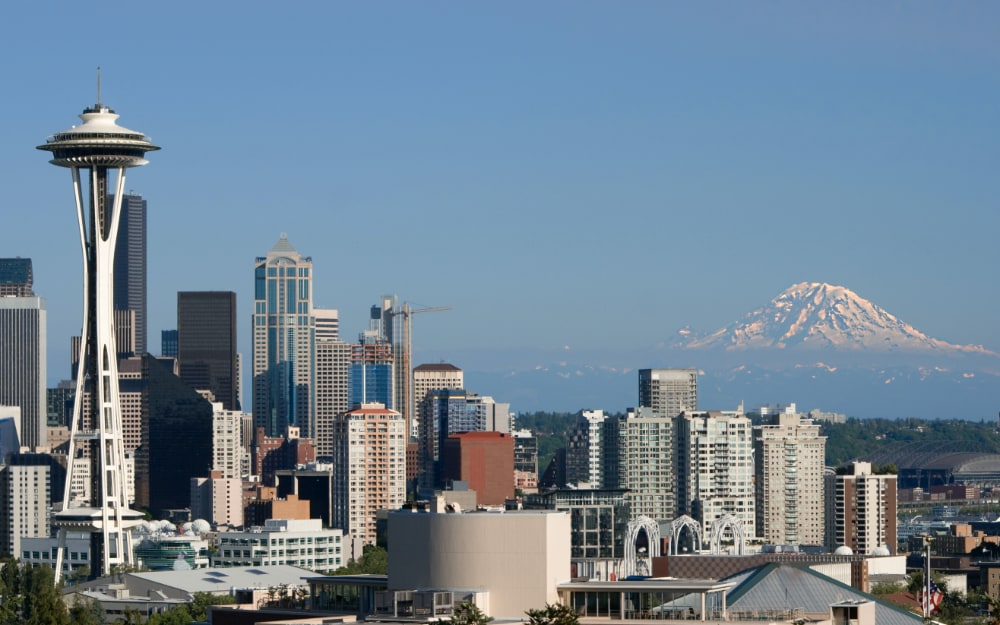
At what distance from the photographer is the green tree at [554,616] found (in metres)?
78.5

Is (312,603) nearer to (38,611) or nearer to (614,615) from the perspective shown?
(614,615)

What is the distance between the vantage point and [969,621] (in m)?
158

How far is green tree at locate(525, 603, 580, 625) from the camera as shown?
7850 centimetres

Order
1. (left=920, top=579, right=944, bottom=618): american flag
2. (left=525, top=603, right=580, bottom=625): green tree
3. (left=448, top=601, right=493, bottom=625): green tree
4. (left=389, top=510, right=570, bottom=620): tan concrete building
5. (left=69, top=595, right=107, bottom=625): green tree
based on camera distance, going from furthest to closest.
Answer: (left=69, top=595, right=107, bottom=625): green tree
(left=920, top=579, right=944, bottom=618): american flag
(left=389, top=510, right=570, bottom=620): tan concrete building
(left=525, top=603, right=580, bottom=625): green tree
(left=448, top=601, right=493, bottom=625): green tree

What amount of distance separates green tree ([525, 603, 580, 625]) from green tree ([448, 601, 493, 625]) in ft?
5.05

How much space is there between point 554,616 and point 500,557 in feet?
14.9

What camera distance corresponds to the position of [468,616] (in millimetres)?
79250

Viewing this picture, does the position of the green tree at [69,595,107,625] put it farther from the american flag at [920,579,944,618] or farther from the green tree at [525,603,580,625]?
the green tree at [525,603,580,625]

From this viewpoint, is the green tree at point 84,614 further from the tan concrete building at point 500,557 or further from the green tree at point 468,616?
the green tree at point 468,616

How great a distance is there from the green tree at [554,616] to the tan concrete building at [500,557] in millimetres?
2536

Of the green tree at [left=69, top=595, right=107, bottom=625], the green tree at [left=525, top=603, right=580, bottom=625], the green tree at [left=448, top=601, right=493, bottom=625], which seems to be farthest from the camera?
the green tree at [left=69, top=595, right=107, bottom=625]

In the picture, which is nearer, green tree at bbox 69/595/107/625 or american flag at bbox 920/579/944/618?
american flag at bbox 920/579/944/618

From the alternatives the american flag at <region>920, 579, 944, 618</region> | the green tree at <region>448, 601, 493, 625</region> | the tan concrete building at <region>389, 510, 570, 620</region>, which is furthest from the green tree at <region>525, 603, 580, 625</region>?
the american flag at <region>920, 579, 944, 618</region>

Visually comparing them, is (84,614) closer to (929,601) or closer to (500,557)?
(929,601)
